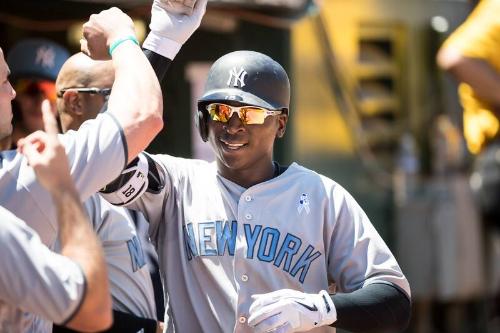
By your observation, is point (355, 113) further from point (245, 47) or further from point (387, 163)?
point (245, 47)

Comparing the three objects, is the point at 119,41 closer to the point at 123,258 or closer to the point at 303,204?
the point at 303,204

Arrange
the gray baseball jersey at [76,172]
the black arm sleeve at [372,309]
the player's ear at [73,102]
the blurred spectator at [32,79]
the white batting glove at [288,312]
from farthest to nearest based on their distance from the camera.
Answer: the blurred spectator at [32,79] → the player's ear at [73,102] → the black arm sleeve at [372,309] → the white batting glove at [288,312] → the gray baseball jersey at [76,172]

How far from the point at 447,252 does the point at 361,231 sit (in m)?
6.26

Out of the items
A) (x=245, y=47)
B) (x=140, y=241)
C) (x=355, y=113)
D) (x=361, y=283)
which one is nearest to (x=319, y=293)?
(x=361, y=283)

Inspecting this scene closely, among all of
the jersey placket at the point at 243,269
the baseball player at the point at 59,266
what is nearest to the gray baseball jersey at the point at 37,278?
the baseball player at the point at 59,266

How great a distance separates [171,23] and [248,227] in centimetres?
70

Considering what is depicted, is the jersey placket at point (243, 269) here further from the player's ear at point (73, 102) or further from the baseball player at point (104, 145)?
the player's ear at point (73, 102)

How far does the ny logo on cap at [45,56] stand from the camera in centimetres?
562

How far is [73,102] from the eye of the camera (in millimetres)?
4539

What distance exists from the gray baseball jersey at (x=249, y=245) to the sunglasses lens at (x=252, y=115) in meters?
0.21

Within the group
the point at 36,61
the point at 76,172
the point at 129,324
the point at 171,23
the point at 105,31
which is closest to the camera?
the point at 76,172

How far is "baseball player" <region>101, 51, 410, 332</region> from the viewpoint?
144 inches

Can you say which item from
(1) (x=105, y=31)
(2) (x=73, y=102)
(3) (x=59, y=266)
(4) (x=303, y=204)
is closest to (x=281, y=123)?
(4) (x=303, y=204)

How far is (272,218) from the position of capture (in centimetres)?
375
